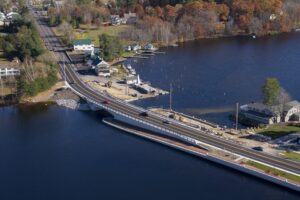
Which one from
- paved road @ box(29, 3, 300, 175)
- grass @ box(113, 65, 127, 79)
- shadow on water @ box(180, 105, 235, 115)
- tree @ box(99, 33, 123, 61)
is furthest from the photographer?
tree @ box(99, 33, 123, 61)

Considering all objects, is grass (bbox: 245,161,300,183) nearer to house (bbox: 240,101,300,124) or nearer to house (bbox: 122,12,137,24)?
house (bbox: 240,101,300,124)

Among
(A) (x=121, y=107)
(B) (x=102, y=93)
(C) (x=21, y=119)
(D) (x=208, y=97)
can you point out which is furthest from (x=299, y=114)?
(C) (x=21, y=119)

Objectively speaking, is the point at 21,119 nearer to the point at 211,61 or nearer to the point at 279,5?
the point at 211,61

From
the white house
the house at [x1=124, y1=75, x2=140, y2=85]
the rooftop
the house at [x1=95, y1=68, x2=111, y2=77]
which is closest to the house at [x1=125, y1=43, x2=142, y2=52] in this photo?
the rooftop

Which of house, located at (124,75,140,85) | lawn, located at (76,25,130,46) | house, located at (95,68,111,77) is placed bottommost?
house, located at (124,75,140,85)

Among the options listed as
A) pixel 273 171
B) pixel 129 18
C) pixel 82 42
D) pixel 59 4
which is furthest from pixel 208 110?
pixel 59 4

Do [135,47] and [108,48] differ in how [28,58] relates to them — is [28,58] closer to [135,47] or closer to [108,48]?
[108,48]

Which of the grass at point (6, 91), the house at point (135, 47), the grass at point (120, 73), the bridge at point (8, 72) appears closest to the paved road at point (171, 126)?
the grass at point (120, 73)

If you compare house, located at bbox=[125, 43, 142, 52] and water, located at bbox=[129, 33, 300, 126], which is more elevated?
house, located at bbox=[125, 43, 142, 52]
